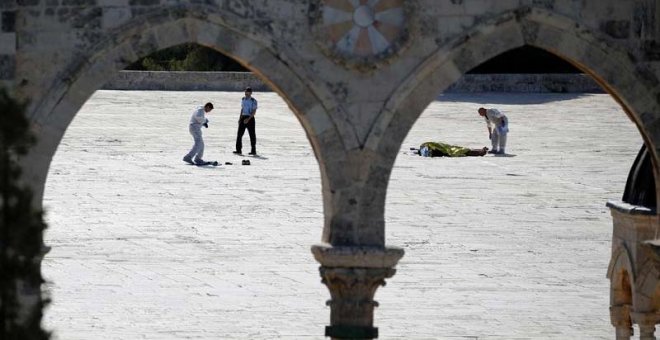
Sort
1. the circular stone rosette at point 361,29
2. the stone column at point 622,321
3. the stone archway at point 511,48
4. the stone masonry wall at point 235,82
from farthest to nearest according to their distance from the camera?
1. the stone masonry wall at point 235,82
2. the stone column at point 622,321
3. the stone archway at point 511,48
4. the circular stone rosette at point 361,29

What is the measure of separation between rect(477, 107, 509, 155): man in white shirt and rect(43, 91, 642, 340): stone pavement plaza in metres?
0.50

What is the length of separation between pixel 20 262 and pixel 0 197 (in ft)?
1.40

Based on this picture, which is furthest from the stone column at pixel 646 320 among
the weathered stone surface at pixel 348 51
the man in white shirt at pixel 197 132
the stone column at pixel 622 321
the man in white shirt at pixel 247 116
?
the man in white shirt at pixel 247 116

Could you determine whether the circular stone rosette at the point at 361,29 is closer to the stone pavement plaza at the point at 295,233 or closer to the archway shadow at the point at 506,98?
the stone pavement plaza at the point at 295,233

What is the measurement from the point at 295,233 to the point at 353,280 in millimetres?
15347

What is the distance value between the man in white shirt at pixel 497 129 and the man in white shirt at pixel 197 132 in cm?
640

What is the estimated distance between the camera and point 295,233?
30.3 metres

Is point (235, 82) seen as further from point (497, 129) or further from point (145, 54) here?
point (145, 54)

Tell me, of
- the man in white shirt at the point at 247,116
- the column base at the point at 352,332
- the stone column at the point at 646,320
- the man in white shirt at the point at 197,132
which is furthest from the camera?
the man in white shirt at the point at 247,116

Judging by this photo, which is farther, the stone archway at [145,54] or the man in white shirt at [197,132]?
the man in white shirt at [197,132]

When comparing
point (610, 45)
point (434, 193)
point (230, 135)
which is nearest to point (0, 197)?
point (610, 45)

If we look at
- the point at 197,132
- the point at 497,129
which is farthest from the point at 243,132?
the point at 497,129

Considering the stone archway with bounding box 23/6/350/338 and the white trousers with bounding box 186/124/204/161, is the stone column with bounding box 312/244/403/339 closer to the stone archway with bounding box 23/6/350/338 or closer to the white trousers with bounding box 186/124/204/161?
the stone archway with bounding box 23/6/350/338

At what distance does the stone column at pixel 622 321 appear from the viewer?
1922 centimetres
